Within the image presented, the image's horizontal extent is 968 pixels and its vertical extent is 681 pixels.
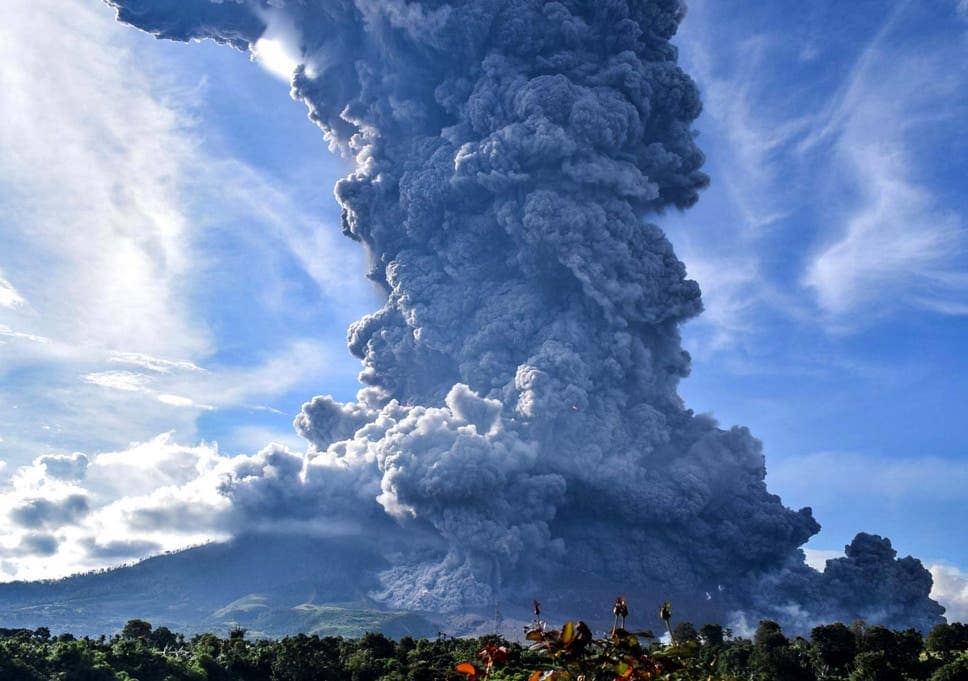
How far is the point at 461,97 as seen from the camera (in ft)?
547

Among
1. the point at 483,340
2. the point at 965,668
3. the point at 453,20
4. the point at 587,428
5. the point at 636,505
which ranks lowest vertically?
the point at 965,668

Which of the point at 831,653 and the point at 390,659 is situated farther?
the point at 390,659

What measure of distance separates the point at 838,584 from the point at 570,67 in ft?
374

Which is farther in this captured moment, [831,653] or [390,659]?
[390,659]

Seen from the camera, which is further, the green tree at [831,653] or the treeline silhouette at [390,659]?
the green tree at [831,653]

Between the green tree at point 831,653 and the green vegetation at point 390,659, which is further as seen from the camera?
the green tree at point 831,653

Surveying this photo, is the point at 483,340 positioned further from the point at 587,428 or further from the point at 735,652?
the point at 735,652

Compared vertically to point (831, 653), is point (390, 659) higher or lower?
lower

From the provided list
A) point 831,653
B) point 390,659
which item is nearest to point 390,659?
point 390,659

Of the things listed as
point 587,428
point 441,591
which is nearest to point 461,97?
point 587,428

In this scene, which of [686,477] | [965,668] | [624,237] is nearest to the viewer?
[965,668]

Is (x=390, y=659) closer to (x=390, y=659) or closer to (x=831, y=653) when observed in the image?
(x=390, y=659)

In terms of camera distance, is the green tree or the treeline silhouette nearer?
the treeline silhouette

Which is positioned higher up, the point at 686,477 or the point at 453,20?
the point at 453,20
